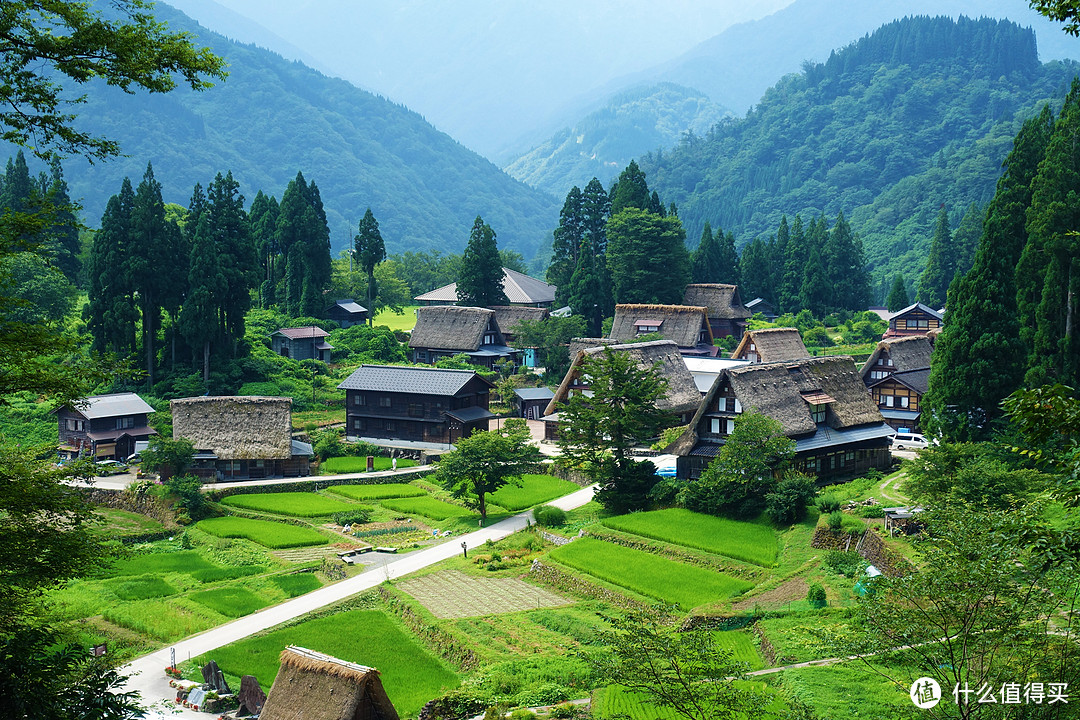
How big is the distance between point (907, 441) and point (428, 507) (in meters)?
24.7

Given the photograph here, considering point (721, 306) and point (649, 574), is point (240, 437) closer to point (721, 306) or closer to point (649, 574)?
point (649, 574)

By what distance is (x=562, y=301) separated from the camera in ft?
264

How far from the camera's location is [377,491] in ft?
152

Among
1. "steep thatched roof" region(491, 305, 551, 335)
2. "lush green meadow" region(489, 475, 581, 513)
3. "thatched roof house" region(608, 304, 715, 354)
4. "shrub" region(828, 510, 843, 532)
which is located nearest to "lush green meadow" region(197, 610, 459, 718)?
"lush green meadow" region(489, 475, 581, 513)

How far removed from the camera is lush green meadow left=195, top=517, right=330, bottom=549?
1534 inches

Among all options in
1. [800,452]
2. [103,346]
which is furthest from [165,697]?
[103,346]

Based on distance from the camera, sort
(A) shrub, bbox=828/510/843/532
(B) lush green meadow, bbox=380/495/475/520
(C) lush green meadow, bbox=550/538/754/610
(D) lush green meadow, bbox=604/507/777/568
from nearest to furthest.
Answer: (C) lush green meadow, bbox=550/538/754/610
(A) shrub, bbox=828/510/843/532
(D) lush green meadow, bbox=604/507/777/568
(B) lush green meadow, bbox=380/495/475/520

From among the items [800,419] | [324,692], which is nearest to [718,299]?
[800,419]

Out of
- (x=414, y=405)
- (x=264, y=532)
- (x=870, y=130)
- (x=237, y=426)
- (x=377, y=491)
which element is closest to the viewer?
(x=264, y=532)

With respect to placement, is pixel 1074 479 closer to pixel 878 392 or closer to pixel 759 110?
pixel 878 392

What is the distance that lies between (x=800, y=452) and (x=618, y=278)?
38513mm

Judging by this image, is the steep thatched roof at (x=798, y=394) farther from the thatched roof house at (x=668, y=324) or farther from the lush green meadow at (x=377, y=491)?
the thatched roof house at (x=668, y=324)

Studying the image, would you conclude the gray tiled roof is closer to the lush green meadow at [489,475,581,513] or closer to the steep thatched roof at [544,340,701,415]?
the steep thatched roof at [544,340,701,415]

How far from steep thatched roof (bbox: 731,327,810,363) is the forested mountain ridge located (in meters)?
76.5
